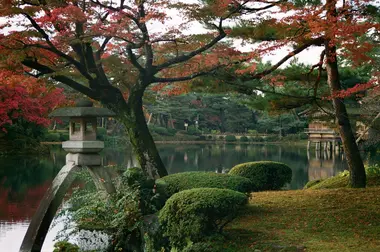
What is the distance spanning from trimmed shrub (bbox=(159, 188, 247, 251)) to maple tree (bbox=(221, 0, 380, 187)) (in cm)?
305

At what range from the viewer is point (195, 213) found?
19.9ft

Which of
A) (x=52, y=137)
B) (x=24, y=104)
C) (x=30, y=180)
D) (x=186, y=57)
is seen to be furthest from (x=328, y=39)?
(x=52, y=137)

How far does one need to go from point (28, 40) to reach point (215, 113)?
35844 mm

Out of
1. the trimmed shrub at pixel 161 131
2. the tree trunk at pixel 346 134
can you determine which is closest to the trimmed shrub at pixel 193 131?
the trimmed shrub at pixel 161 131

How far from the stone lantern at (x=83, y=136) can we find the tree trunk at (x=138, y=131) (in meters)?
3.64

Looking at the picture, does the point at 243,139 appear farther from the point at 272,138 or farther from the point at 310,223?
the point at 310,223

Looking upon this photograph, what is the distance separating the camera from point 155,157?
10.6 meters

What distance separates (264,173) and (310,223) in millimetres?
3921

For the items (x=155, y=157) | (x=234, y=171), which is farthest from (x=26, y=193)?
(x=234, y=171)

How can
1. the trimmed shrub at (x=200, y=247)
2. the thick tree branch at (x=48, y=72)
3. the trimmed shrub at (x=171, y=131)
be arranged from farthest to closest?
the trimmed shrub at (x=171, y=131), the thick tree branch at (x=48, y=72), the trimmed shrub at (x=200, y=247)

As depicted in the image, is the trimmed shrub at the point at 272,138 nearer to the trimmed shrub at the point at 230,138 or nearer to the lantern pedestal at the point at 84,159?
the trimmed shrub at the point at 230,138

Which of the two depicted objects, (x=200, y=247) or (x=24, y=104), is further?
(x=24, y=104)

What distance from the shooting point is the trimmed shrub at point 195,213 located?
602cm

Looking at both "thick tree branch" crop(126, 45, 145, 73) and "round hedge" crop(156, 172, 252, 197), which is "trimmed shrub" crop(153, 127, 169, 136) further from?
"round hedge" crop(156, 172, 252, 197)
